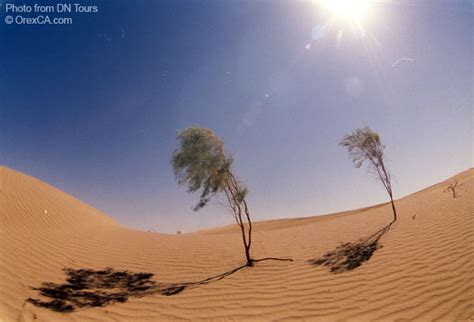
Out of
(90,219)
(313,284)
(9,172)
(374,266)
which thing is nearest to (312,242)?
(374,266)

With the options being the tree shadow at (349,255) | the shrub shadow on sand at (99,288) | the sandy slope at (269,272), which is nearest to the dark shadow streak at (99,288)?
the shrub shadow on sand at (99,288)

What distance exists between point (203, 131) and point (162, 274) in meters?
4.54

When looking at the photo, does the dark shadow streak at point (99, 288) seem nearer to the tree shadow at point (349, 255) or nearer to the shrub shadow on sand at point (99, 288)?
the shrub shadow on sand at point (99, 288)

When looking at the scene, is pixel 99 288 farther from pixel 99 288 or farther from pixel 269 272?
pixel 269 272

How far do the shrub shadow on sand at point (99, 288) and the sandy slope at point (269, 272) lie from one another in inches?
9.3

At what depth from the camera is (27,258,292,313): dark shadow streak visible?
5402mm

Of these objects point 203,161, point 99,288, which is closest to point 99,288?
point 99,288

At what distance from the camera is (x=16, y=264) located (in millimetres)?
6883

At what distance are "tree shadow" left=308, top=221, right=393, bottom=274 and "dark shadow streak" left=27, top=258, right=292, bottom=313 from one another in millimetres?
2551

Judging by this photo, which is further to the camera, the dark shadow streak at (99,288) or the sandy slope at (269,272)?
the dark shadow streak at (99,288)

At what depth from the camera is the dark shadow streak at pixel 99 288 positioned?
17.7 feet

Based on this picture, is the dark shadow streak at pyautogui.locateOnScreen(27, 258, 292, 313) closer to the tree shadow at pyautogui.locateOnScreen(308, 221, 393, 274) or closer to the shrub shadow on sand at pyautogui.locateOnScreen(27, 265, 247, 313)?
the shrub shadow on sand at pyautogui.locateOnScreen(27, 265, 247, 313)

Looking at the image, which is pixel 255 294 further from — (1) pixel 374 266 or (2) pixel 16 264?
(2) pixel 16 264

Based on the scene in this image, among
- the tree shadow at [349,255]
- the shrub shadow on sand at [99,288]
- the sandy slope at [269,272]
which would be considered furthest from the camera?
the tree shadow at [349,255]
